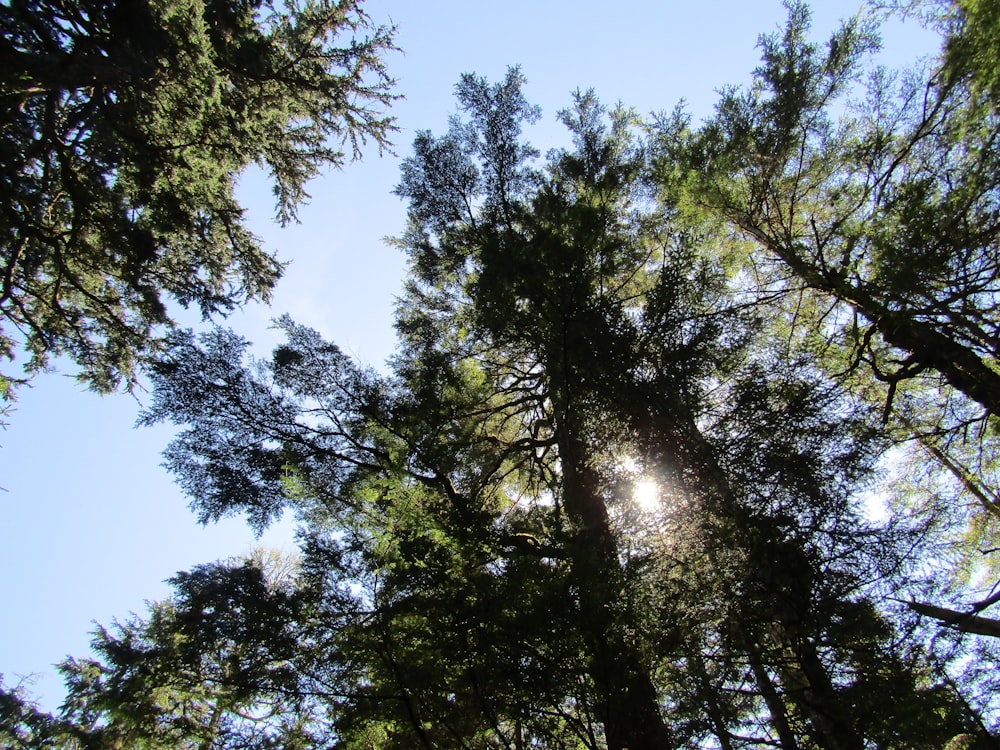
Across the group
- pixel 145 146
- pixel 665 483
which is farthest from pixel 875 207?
pixel 145 146

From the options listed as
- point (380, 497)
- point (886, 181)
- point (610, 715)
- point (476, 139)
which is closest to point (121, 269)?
point (380, 497)

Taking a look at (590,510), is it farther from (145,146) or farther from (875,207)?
(145,146)

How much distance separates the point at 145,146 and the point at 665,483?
24.4 feet

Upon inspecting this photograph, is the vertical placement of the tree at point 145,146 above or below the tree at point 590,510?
above

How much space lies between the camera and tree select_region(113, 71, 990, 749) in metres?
3.64

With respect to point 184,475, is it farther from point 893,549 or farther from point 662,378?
point 893,549

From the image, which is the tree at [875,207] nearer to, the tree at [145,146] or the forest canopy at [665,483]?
the forest canopy at [665,483]

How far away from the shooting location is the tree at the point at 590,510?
3.64 m

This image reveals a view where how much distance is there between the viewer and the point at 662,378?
214 inches

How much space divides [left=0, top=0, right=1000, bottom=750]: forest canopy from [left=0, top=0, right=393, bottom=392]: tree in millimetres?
1334

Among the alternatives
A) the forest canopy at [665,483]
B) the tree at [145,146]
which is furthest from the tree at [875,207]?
the tree at [145,146]

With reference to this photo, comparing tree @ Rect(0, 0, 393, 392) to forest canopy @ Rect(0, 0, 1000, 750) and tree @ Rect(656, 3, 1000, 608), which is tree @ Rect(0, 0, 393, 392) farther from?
tree @ Rect(656, 3, 1000, 608)

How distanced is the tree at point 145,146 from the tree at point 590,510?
56.8 inches

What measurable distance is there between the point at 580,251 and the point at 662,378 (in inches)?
78.4
